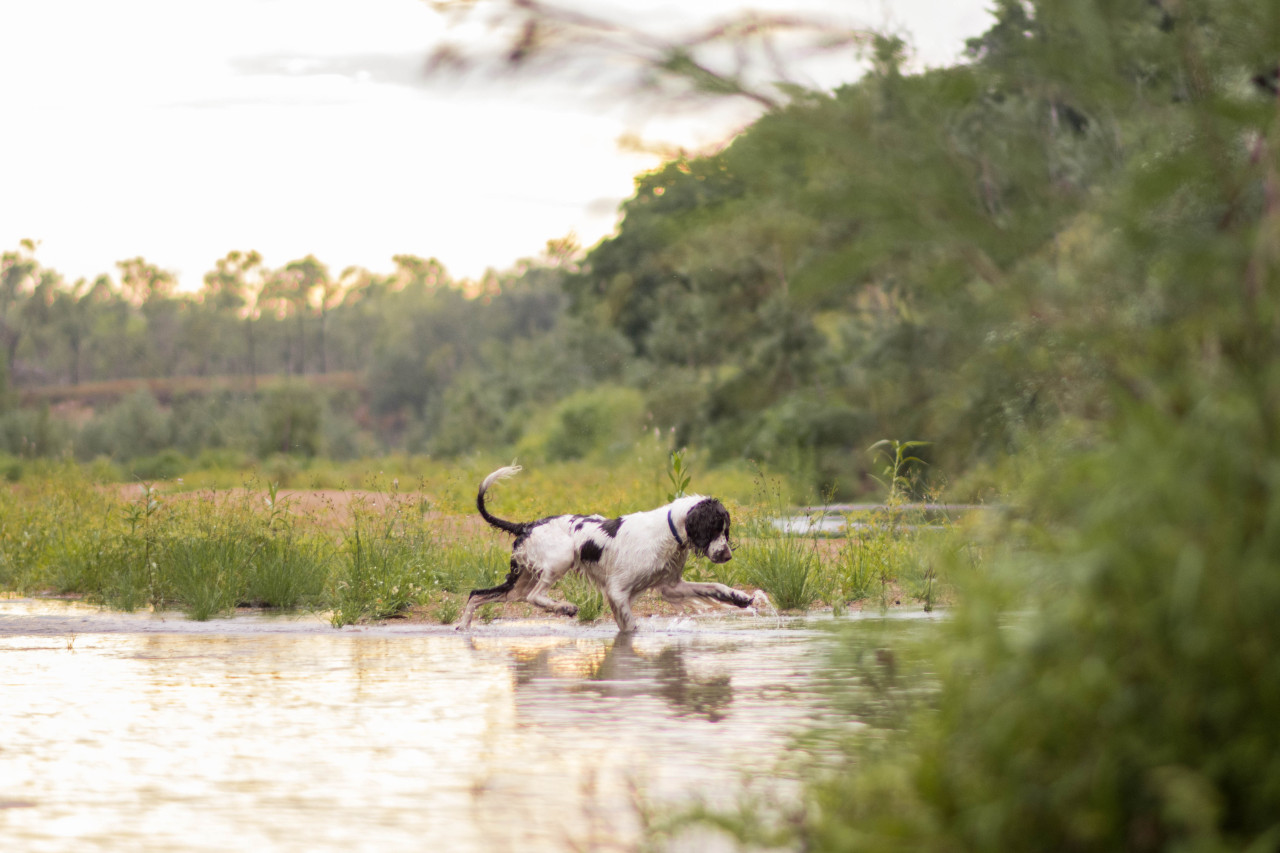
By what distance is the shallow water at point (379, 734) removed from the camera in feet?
19.0

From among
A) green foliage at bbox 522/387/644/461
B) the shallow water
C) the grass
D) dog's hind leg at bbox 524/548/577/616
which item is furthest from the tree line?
dog's hind leg at bbox 524/548/577/616

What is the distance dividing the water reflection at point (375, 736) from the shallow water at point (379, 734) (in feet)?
0.06

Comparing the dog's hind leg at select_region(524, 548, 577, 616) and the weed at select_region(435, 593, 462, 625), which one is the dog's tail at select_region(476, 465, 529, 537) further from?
the weed at select_region(435, 593, 462, 625)

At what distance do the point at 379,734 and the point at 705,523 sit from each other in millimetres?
4645

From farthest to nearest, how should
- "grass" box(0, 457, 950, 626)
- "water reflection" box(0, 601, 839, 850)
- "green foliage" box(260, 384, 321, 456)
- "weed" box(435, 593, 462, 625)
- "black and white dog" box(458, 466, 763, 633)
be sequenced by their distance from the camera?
1. "green foliage" box(260, 384, 321, 456)
2. "grass" box(0, 457, 950, 626)
3. "weed" box(435, 593, 462, 625)
4. "black and white dog" box(458, 466, 763, 633)
5. "water reflection" box(0, 601, 839, 850)

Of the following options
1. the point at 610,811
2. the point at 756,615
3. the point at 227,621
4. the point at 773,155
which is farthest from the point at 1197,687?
the point at 227,621

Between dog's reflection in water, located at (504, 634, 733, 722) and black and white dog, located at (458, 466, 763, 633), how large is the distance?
587 millimetres

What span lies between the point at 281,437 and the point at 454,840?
45.3 m

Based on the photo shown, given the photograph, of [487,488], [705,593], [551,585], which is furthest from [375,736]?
[487,488]

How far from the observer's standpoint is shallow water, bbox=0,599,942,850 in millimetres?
5801

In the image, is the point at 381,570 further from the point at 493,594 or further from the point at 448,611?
the point at 493,594

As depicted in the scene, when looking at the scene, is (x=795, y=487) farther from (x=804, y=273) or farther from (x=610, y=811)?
(x=804, y=273)

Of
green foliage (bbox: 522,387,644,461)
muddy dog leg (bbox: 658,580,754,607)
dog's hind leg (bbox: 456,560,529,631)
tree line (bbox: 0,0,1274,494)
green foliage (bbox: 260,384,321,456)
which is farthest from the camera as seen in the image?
green foliage (bbox: 522,387,644,461)

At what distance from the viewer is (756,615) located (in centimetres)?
1352
